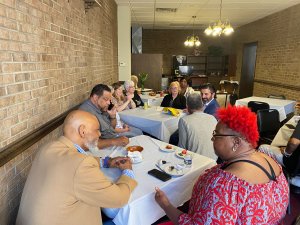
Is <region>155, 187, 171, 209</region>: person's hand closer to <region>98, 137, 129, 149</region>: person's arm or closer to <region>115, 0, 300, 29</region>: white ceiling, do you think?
<region>98, 137, 129, 149</region>: person's arm

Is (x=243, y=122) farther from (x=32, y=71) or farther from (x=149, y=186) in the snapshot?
(x=32, y=71)

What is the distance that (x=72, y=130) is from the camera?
1373 mm

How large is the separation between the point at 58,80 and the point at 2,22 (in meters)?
0.98

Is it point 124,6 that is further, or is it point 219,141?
point 124,6

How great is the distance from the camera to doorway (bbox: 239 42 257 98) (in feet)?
30.6

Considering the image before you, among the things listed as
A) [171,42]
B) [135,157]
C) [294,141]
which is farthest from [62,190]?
[171,42]

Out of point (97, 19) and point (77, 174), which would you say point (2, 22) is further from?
point (97, 19)

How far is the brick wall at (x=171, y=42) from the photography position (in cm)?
1165

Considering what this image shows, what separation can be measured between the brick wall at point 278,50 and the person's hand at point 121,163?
6.02 m

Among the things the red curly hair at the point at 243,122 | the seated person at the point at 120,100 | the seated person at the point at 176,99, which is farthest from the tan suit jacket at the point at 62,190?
the seated person at the point at 176,99

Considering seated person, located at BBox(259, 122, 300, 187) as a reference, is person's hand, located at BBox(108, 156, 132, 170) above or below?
above

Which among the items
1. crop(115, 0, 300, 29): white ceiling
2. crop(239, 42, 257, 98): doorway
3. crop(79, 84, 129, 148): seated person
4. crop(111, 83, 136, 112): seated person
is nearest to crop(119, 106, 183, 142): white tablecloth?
crop(111, 83, 136, 112): seated person

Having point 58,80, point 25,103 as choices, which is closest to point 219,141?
point 25,103

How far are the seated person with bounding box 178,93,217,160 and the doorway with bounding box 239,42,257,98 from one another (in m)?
7.65
